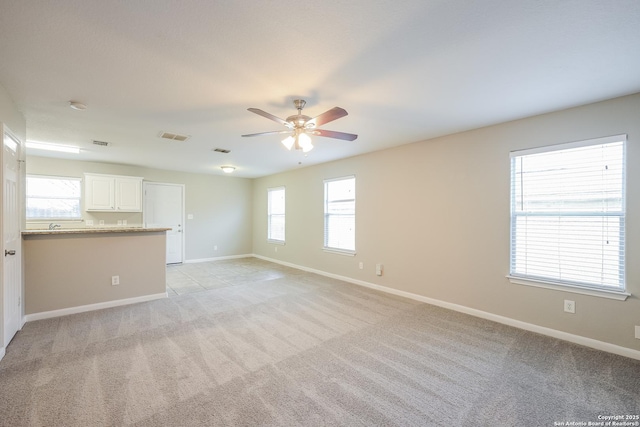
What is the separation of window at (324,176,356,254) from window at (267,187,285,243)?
172cm

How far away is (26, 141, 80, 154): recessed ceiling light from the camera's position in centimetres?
432

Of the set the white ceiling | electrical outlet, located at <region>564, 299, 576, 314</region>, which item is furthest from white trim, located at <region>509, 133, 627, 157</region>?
electrical outlet, located at <region>564, 299, 576, 314</region>

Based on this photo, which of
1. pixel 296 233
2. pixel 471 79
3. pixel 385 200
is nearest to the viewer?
pixel 471 79

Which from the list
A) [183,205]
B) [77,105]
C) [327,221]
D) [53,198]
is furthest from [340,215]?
[53,198]

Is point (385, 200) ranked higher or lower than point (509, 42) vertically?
lower

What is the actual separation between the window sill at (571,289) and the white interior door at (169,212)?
7.06m

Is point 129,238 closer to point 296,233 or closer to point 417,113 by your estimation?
point 296,233

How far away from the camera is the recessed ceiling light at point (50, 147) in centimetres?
432

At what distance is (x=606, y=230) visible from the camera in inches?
105

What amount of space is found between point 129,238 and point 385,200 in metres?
4.08

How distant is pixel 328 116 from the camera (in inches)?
95.3

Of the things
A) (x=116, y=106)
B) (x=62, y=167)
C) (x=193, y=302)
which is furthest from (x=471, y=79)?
(x=62, y=167)

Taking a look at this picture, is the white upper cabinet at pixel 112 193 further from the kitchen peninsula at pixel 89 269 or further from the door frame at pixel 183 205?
the kitchen peninsula at pixel 89 269

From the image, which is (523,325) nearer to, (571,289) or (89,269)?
(571,289)
